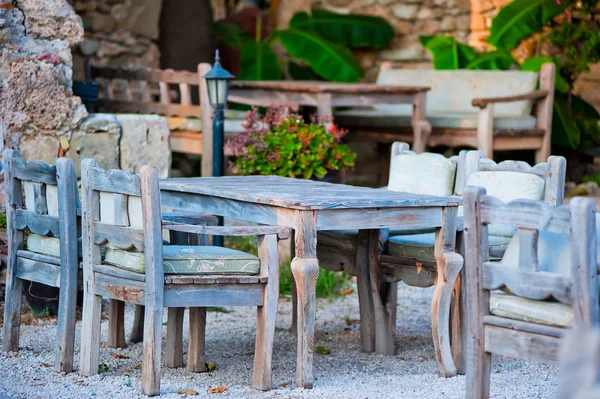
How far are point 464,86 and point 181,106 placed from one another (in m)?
2.91

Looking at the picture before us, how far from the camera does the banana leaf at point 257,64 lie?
1014cm

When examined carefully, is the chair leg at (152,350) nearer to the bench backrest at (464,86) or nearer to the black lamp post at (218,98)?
the black lamp post at (218,98)

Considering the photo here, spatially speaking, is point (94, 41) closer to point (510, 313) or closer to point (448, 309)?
point (448, 309)

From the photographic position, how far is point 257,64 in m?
10.2

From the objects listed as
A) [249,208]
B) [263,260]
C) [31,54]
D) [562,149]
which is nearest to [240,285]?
[263,260]

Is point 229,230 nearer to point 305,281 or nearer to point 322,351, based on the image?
point 305,281

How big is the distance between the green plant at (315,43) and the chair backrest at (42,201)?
5.53m

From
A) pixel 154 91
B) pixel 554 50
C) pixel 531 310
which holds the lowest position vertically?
pixel 531 310

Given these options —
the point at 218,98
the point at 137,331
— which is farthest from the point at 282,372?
the point at 218,98

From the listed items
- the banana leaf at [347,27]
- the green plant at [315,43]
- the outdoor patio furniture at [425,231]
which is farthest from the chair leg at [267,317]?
the banana leaf at [347,27]

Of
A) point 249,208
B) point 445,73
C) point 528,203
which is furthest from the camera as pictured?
point 445,73

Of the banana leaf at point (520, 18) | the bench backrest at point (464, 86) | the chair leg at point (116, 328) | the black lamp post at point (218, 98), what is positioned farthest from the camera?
the banana leaf at point (520, 18)

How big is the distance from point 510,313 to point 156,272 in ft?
4.66

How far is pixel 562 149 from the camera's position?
1032 cm
